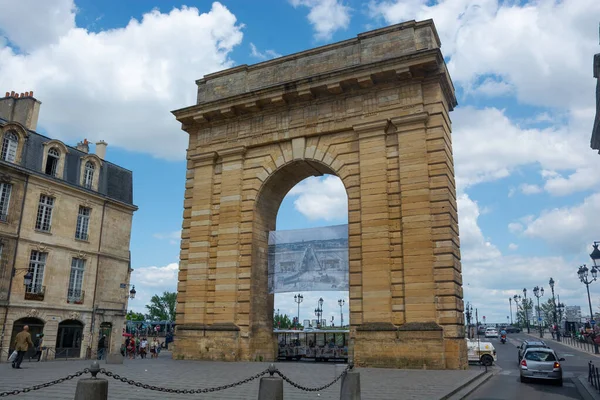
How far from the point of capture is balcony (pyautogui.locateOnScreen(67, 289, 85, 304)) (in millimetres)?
27938

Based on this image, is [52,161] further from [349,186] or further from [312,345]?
[349,186]

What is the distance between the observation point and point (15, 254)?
82.6 ft

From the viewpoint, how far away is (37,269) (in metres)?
26.4

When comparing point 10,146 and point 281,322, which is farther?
point 281,322

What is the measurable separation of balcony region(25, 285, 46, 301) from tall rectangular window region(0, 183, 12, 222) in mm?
3823

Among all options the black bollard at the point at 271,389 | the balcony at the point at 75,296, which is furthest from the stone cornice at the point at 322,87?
the black bollard at the point at 271,389

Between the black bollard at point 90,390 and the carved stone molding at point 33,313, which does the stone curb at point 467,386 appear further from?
the carved stone molding at point 33,313

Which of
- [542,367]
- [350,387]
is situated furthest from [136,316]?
[350,387]

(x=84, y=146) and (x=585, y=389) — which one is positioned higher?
(x=84, y=146)

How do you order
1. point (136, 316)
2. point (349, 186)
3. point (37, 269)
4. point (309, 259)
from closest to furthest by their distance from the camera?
1. point (349, 186)
2. point (309, 259)
3. point (37, 269)
4. point (136, 316)

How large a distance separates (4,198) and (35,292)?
5115 millimetres

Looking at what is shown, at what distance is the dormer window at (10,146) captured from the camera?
25656mm

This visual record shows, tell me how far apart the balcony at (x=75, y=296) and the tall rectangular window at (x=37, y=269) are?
5.93 feet

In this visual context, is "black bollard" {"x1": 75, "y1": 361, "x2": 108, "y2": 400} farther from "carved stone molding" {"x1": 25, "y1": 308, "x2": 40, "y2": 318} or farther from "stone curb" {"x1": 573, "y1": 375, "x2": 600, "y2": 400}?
"carved stone molding" {"x1": 25, "y1": 308, "x2": 40, "y2": 318}
